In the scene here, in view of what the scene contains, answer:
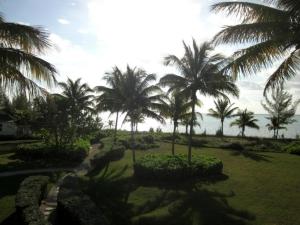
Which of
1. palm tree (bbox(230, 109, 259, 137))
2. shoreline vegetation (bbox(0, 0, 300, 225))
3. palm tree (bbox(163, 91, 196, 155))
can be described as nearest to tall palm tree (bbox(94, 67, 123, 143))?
shoreline vegetation (bbox(0, 0, 300, 225))

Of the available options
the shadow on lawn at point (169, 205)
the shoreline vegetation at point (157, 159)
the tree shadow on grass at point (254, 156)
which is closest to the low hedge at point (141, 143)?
the shoreline vegetation at point (157, 159)

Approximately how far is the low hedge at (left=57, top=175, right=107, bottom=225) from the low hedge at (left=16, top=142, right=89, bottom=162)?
1217 centimetres

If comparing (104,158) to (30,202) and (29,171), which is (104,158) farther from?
(30,202)

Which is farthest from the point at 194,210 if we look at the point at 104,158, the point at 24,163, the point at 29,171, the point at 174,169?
the point at 24,163

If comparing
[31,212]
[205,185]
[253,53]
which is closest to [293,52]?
[253,53]

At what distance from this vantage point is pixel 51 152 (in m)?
24.6

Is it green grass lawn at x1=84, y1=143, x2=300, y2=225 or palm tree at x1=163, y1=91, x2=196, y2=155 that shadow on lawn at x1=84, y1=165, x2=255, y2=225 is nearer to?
green grass lawn at x1=84, y1=143, x2=300, y2=225

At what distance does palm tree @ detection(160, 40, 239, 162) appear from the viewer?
58.5 feet

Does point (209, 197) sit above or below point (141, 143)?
below

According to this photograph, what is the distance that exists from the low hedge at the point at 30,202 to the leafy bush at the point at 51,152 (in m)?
9.79

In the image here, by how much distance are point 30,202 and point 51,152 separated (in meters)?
14.3

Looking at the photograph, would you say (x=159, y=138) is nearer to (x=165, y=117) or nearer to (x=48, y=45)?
(x=165, y=117)

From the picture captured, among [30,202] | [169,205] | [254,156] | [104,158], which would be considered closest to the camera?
[30,202]

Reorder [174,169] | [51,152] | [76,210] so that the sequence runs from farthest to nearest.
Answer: [51,152]
[174,169]
[76,210]
